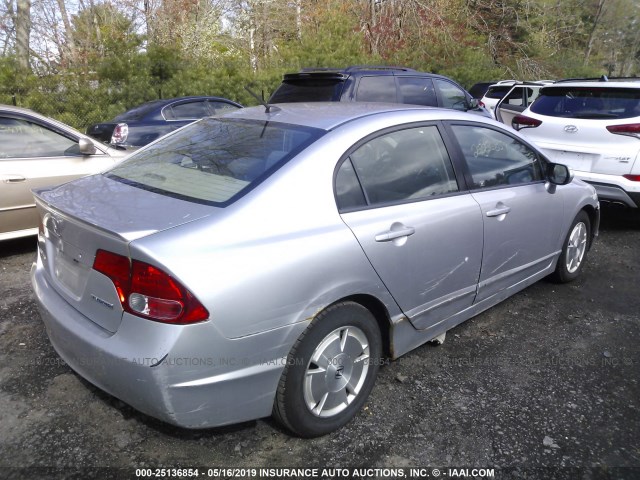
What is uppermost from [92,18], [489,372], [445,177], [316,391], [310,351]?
[92,18]

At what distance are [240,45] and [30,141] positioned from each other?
16887 millimetres

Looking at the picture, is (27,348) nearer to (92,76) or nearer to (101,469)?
(101,469)

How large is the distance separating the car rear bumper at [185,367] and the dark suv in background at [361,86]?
4.76 m

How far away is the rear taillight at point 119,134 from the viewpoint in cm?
768

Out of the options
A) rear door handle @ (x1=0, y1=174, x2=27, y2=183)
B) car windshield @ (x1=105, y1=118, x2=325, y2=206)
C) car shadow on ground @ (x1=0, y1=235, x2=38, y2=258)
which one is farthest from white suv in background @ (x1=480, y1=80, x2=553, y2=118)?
car windshield @ (x1=105, y1=118, x2=325, y2=206)

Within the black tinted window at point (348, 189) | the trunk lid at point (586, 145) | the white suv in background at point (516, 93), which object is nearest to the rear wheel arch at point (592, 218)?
the trunk lid at point (586, 145)

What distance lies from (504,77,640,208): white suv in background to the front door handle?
3.68 m

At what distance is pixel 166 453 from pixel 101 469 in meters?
0.28

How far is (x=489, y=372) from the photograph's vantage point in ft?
10.6

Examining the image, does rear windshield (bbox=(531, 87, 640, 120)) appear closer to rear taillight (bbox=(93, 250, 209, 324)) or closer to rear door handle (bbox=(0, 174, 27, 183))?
rear taillight (bbox=(93, 250, 209, 324))

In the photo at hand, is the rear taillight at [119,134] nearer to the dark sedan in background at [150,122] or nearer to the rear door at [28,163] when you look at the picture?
the dark sedan in background at [150,122]

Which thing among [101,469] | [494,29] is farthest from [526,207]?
[494,29]

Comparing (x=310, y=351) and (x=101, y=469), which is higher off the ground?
(x=310, y=351)

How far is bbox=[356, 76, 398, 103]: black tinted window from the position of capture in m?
6.64
